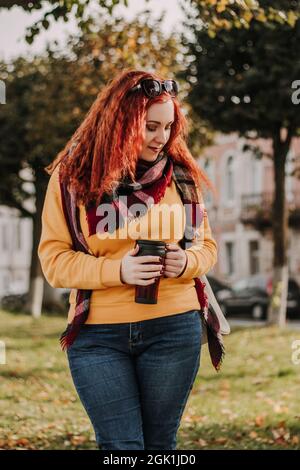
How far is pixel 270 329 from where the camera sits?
1586cm

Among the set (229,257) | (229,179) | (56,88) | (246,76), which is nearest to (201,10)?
(246,76)

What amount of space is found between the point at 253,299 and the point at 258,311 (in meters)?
0.40

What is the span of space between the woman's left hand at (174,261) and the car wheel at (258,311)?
938 inches

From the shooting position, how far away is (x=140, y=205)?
3.23 metres

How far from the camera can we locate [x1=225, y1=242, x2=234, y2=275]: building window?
40469 millimetres

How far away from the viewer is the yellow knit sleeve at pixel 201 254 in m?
Answer: 3.18

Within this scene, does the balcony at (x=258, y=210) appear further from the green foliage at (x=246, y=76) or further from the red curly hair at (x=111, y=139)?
the red curly hair at (x=111, y=139)

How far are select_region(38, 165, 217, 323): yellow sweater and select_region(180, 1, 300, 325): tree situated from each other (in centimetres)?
1096

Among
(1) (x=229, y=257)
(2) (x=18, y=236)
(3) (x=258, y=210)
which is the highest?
(3) (x=258, y=210)

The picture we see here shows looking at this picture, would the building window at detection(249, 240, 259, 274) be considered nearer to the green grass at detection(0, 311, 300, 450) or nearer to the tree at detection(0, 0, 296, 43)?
the green grass at detection(0, 311, 300, 450)

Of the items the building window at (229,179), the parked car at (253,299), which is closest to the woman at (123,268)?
the parked car at (253,299)

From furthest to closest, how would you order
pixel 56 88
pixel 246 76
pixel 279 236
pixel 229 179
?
pixel 229 179, pixel 56 88, pixel 279 236, pixel 246 76

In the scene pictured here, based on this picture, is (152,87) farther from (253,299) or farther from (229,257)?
(229,257)
